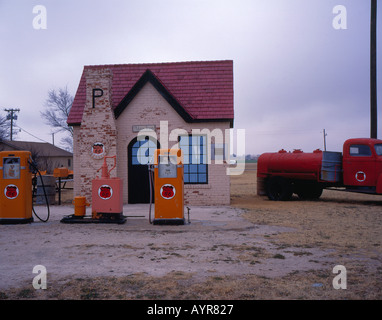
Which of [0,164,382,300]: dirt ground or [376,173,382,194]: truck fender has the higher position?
[376,173,382,194]: truck fender

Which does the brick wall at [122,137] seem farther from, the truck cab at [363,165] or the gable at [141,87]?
the truck cab at [363,165]

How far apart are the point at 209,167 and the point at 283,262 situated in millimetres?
8383

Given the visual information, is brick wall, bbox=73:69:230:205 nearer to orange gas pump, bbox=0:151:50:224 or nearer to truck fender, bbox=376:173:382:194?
orange gas pump, bbox=0:151:50:224

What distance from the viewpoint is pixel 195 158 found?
14273 millimetres

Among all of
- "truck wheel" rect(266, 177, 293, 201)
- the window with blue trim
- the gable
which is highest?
the gable

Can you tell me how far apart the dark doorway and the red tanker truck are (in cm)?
591

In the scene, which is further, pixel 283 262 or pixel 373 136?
pixel 373 136

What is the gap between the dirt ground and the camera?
15.0 feet

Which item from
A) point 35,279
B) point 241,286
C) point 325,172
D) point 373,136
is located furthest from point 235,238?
point 373,136

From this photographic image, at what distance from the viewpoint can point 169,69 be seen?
16.1 meters

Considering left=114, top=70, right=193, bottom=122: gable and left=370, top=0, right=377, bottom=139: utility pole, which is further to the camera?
left=370, top=0, right=377, bottom=139: utility pole

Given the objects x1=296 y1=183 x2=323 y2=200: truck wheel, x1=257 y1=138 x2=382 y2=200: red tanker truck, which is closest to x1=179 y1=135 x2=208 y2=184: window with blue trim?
x1=257 y1=138 x2=382 y2=200: red tanker truck

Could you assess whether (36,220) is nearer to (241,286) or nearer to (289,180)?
(241,286)

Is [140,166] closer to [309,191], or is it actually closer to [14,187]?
[14,187]
